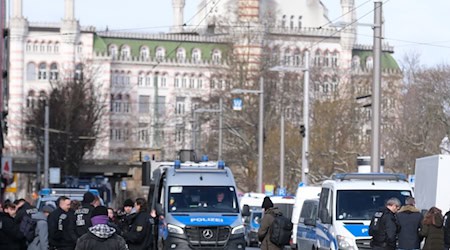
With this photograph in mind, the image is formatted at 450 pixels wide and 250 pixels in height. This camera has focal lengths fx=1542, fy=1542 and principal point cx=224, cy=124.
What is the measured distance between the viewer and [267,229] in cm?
2656

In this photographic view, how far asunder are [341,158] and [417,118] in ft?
30.7

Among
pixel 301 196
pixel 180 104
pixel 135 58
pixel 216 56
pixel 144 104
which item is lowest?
pixel 301 196

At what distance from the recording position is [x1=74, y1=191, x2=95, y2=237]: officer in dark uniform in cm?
2206

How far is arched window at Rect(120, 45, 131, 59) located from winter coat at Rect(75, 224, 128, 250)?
155046 mm

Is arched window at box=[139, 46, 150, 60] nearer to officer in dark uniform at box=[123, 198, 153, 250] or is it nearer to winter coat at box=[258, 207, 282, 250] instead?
winter coat at box=[258, 207, 282, 250]

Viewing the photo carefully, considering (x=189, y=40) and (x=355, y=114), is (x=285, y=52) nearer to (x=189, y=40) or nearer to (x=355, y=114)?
(x=355, y=114)

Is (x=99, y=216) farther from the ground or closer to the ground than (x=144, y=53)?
closer to the ground

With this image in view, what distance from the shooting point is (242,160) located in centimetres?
8919

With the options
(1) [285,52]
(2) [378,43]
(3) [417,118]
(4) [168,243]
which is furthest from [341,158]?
(4) [168,243]

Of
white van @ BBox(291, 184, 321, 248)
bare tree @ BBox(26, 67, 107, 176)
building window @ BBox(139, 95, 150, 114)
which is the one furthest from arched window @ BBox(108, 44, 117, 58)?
white van @ BBox(291, 184, 321, 248)

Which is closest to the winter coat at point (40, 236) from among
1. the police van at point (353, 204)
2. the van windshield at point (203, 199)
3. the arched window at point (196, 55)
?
the police van at point (353, 204)

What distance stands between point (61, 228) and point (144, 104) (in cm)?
14228

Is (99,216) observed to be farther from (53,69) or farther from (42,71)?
(42,71)

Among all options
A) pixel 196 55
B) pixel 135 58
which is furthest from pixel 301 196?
pixel 196 55
